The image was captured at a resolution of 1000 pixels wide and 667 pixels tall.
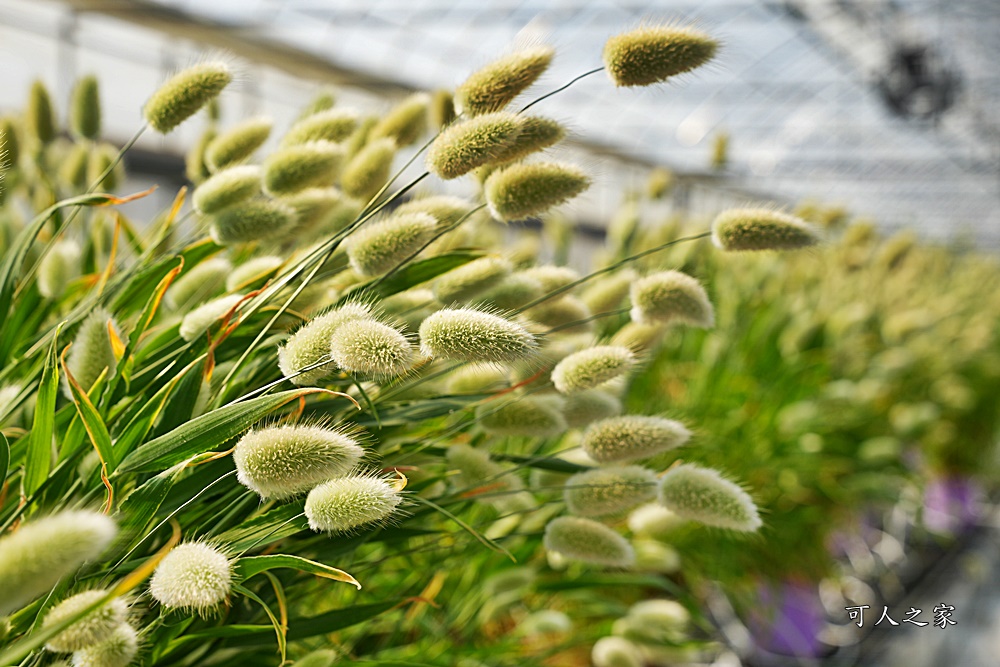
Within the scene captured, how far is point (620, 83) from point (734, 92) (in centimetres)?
1174

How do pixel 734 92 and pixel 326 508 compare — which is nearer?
pixel 326 508

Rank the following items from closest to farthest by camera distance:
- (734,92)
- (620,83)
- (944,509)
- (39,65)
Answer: (620,83) → (944,509) → (39,65) → (734,92)

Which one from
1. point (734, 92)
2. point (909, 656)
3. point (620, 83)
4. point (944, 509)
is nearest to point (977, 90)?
point (734, 92)

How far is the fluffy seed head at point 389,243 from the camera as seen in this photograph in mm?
521

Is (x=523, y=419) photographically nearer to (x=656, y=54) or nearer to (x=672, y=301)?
(x=672, y=301)

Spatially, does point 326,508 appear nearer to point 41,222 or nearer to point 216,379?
point 216,379

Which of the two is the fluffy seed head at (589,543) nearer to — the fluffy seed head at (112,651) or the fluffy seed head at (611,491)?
the fluffy seed head at (611,491)

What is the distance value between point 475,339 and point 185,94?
1.01 feet

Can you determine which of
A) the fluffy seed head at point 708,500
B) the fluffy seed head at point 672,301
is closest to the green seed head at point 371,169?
the fluffy seed head at point 672,301

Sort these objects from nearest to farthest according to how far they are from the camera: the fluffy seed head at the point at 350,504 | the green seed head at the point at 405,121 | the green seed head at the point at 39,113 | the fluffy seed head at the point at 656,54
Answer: the fluffy seed head at the point at 350,504, the fluffy seed head at the point at 656,54, the green seed head at the point at 405,121, the green seed head at the point at 39,113

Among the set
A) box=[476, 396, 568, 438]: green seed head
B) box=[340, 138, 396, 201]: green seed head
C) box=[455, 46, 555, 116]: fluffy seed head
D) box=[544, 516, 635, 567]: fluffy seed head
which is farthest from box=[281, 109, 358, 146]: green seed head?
box=[544, 516, 635, 567]: fluffy seed head

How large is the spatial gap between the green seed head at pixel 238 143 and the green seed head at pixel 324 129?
0.13ft

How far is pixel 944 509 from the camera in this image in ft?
7.37

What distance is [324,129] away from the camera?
2.09 feet
